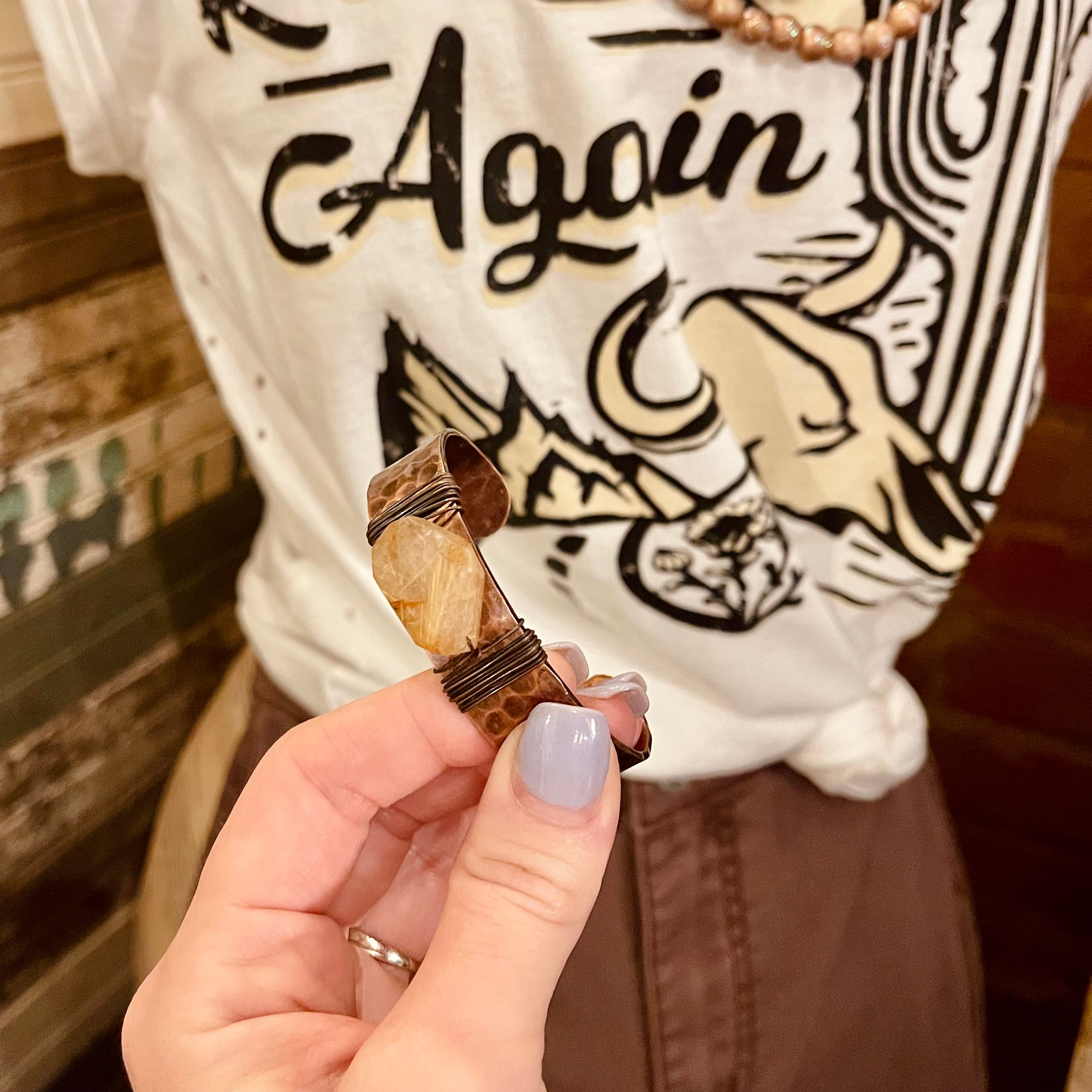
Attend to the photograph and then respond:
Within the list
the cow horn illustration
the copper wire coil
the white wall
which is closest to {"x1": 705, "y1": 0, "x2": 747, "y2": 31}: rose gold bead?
the cow horn illustration

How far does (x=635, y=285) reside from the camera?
1.29ft

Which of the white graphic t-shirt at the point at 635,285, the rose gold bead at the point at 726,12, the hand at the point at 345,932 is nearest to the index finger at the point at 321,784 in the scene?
the hand at the point at 345,932

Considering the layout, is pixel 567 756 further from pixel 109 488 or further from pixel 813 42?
pixel 109 488

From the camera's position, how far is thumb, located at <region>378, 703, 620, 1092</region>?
278mm

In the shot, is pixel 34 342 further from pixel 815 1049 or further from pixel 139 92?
pixel 815 1049

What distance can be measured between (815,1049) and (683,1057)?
0.31ft

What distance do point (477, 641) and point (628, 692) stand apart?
0.27 feet

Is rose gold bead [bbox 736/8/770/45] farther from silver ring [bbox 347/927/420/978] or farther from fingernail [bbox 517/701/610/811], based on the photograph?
silver ring [bbox 347/927/420/978]

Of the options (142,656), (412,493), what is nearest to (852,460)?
(412,493)

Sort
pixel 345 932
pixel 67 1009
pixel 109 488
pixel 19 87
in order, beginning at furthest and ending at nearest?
1. pixel 67 1009
2. pixel 109 488
3. pixel 19 87
4. pixel 345 932

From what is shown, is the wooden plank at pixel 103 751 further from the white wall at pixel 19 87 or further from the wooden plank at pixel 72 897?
the white wall at pixel 19 87

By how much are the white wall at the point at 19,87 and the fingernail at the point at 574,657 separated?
0.43m

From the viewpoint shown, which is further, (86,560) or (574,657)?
(86,560)

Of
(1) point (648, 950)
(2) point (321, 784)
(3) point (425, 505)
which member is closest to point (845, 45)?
(3) point (425, 505)
